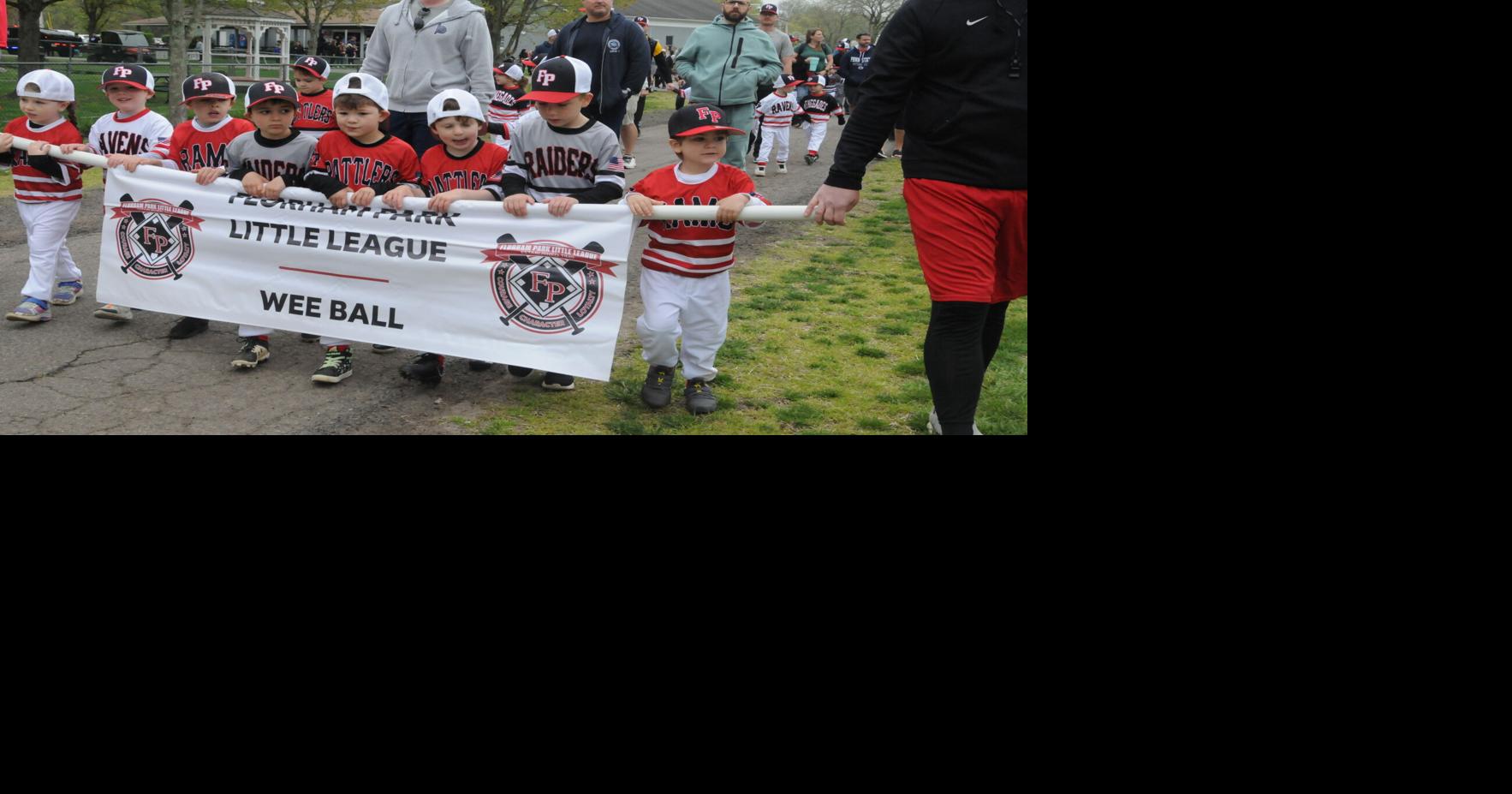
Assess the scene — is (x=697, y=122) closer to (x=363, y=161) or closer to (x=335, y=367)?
(x=363, y=161)

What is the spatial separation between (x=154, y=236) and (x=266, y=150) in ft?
2.41

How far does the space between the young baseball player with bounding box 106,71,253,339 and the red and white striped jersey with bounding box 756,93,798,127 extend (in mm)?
8930

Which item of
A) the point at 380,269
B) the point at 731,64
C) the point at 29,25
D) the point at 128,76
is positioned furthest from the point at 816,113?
the point at 29,25

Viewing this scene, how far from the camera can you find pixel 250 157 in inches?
A: 234

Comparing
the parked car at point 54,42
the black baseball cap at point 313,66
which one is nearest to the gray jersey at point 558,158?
the black baseball cap at point 313,66

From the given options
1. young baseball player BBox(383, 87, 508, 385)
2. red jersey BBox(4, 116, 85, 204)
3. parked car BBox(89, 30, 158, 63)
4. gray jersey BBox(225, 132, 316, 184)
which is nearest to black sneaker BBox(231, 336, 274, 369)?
young baseball player BBox(383, 87, 508, 385)

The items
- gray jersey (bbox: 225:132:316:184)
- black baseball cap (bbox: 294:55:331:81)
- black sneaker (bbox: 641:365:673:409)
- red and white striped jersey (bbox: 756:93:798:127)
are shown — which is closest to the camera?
black sneaker (bbox: 641:365:673:409)

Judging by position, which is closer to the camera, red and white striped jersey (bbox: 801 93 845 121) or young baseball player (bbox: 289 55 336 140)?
young baseball player (bbox: 289 55 336 140)

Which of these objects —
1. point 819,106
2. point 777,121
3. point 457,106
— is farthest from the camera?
point 819,106

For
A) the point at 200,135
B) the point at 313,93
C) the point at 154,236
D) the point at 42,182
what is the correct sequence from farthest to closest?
the point at 313,93
the point at 42,182
the point at 200,135
the point at 154,236

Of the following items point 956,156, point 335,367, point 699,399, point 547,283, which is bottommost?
point 699,399

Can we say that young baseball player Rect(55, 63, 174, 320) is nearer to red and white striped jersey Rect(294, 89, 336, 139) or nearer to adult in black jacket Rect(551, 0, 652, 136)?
red and white striped jersey Rect(294, 89, 336, 139)

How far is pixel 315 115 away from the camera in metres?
6.60

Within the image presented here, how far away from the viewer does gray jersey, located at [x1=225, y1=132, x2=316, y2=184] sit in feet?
19.5
